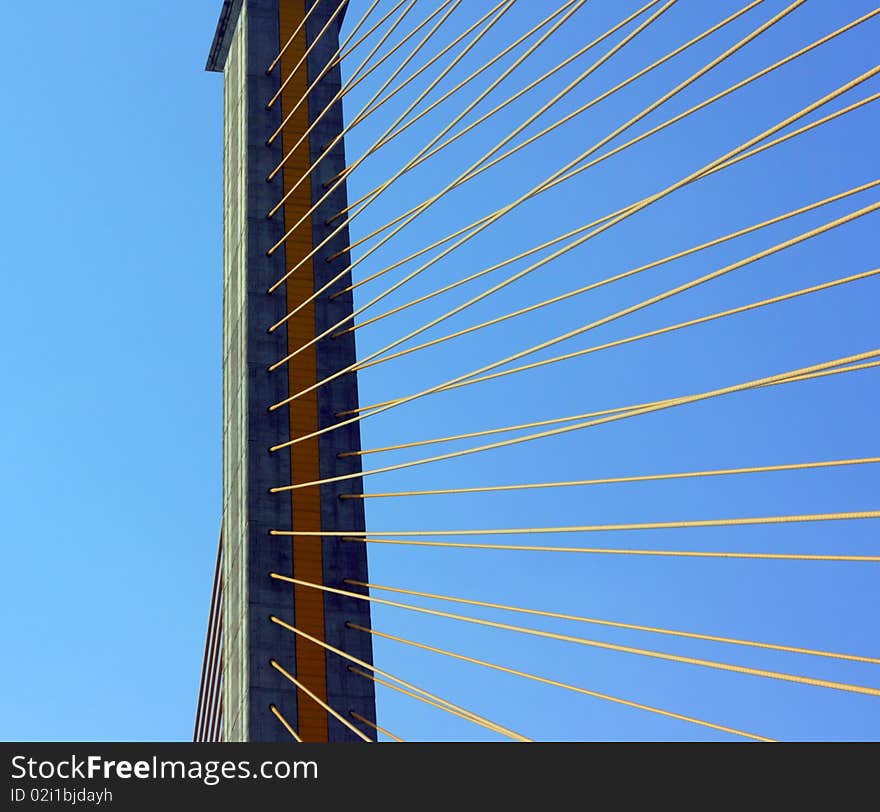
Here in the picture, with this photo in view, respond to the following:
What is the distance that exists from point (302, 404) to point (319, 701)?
1763 mm

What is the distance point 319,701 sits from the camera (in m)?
8.13

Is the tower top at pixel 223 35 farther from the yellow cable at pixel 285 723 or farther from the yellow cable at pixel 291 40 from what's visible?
the yellow cable at pixel 285 723

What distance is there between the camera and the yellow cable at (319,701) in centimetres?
802

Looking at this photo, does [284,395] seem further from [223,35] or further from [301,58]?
[223,35]

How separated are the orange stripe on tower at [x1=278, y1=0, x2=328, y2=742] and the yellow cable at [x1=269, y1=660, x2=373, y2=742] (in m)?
0.06

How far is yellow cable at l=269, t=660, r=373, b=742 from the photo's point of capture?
316 inches

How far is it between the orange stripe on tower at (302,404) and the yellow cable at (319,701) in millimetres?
63

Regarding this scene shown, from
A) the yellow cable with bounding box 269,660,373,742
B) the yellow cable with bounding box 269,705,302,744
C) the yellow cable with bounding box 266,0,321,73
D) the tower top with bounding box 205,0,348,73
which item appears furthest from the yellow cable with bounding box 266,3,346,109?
the yellow cable with bounding box 269,705,302,744

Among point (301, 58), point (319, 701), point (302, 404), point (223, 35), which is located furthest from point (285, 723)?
point (223, 35)

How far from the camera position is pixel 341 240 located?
9.35 meters

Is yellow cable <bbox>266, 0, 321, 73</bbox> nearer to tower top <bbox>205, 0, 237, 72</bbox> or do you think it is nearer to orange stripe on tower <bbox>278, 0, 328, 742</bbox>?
orange stripe on tower <bbox>278, 0, 328, 742</bbox>
